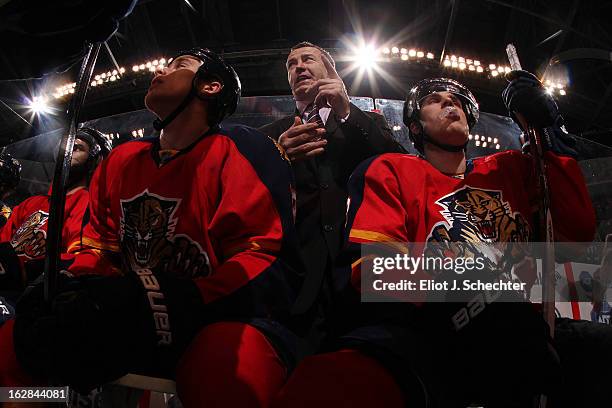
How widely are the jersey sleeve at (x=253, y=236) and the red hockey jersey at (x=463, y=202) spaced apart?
0.26 meters

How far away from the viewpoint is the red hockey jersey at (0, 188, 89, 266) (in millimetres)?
2549

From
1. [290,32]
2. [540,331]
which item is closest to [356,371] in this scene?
[540,331]

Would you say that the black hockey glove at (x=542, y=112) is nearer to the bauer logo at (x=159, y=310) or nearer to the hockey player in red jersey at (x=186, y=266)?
the hockey player in red jersey at (x=186, y=266)

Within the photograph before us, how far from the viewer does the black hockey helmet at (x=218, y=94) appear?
1.87m

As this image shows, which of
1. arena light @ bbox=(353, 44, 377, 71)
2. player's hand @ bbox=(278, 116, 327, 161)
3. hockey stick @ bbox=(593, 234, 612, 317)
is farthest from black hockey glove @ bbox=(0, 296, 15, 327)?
arena light @ bbox=(353, 44, 377, 71)

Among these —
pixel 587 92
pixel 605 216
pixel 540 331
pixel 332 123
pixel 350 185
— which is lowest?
pixel 540 331

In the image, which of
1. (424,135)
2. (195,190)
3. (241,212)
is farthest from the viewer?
(424,135)

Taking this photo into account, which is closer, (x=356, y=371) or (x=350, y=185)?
(x=356, y=371)

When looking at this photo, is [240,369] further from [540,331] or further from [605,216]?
[605,216]

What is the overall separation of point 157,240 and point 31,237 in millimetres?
1651

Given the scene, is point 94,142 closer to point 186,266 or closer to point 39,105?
point 186,266

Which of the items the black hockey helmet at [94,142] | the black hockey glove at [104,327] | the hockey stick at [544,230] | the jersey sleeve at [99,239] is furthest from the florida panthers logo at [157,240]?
the black hockey helmet at [94,142]

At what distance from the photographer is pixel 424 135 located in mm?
2133

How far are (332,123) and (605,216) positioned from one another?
8.37 metres
